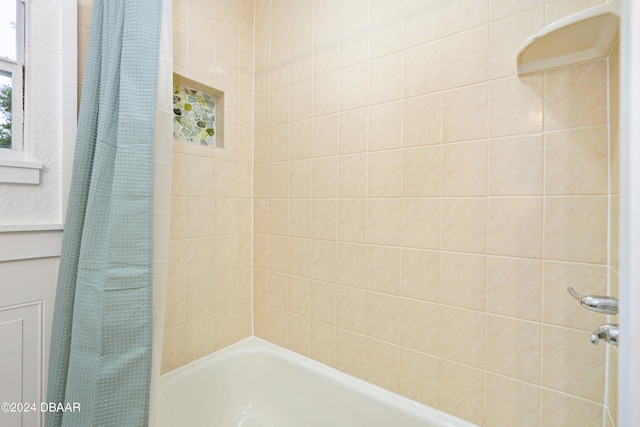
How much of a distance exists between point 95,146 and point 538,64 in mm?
1432

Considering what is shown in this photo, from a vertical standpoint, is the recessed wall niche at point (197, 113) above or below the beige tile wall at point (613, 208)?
above

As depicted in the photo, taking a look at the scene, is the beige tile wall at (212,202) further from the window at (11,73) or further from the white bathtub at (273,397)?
the window at (11,73)

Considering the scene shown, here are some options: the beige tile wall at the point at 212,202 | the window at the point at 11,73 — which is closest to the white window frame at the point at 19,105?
the window at the point at 11,73

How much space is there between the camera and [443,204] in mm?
1104

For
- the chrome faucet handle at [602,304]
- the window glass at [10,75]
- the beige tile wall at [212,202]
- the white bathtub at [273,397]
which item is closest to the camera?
the chrome faucet handle at [602,304]

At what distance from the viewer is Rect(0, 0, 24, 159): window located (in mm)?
956

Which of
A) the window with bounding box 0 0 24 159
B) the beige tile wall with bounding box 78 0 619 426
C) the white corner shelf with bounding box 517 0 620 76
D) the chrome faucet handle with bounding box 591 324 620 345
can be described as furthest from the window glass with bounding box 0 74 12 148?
the chrome faucet handle with bounding box 591 324 620 345

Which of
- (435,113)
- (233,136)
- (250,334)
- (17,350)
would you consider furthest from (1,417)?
(435,113)

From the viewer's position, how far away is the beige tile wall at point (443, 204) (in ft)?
2.95

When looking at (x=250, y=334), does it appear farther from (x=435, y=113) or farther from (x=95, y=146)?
(x=435, y=113)

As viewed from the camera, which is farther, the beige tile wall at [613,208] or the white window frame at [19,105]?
the white window frame at [19,105]

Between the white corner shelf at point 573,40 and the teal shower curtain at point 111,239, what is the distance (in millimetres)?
1152

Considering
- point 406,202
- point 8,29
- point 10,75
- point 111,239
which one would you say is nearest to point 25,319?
point 111,239

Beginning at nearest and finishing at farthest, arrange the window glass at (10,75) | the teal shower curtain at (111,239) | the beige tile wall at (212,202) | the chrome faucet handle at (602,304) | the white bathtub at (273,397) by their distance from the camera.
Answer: the chrome faucet handle at (602,304)
the teal shower curtain at (111,239)
the window glass at (10,75)
the white bathtub at (273,397)
the beige tile wall at (212,202)
